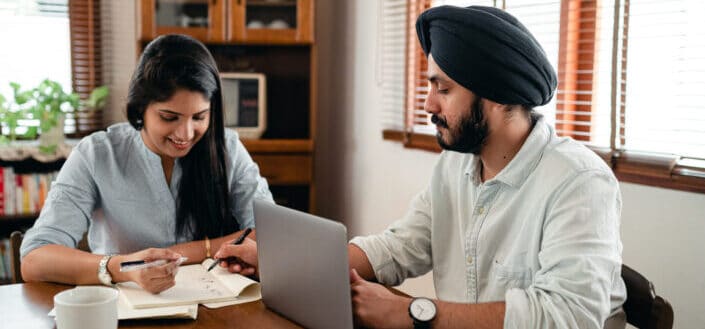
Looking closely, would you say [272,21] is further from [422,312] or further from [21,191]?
[422,312]

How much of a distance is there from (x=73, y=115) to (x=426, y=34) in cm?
271

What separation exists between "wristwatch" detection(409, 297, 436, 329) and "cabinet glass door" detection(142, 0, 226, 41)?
239cm

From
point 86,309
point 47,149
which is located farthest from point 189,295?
point 47,149

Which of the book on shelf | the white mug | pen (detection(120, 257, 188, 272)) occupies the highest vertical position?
the white mug

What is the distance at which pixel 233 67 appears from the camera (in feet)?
11.9

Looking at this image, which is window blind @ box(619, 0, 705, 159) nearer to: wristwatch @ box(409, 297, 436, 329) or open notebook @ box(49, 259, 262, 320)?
wristwatch @ box(409, 297, 436, 329)

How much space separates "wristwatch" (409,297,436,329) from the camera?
122 cm

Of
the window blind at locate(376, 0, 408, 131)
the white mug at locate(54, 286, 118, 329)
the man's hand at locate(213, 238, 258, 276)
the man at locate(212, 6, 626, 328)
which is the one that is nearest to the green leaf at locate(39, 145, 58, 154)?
the window blind at locate(376, 0, 408, 131)

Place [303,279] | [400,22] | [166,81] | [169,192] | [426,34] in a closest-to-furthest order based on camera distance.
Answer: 1. [303,279]
2. [426,34]
3. [166,81]
4. [169,192]
5. [400,22]

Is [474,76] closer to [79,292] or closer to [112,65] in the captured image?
[79,292]

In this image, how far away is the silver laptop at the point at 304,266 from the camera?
1.16 m

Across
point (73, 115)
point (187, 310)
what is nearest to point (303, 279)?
point (187, 310)

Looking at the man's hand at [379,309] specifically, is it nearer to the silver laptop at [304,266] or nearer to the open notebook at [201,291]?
the silver laptop at [304,266]

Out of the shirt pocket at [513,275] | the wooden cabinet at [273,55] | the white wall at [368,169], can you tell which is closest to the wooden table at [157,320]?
the shirt pocket at [513,275]
